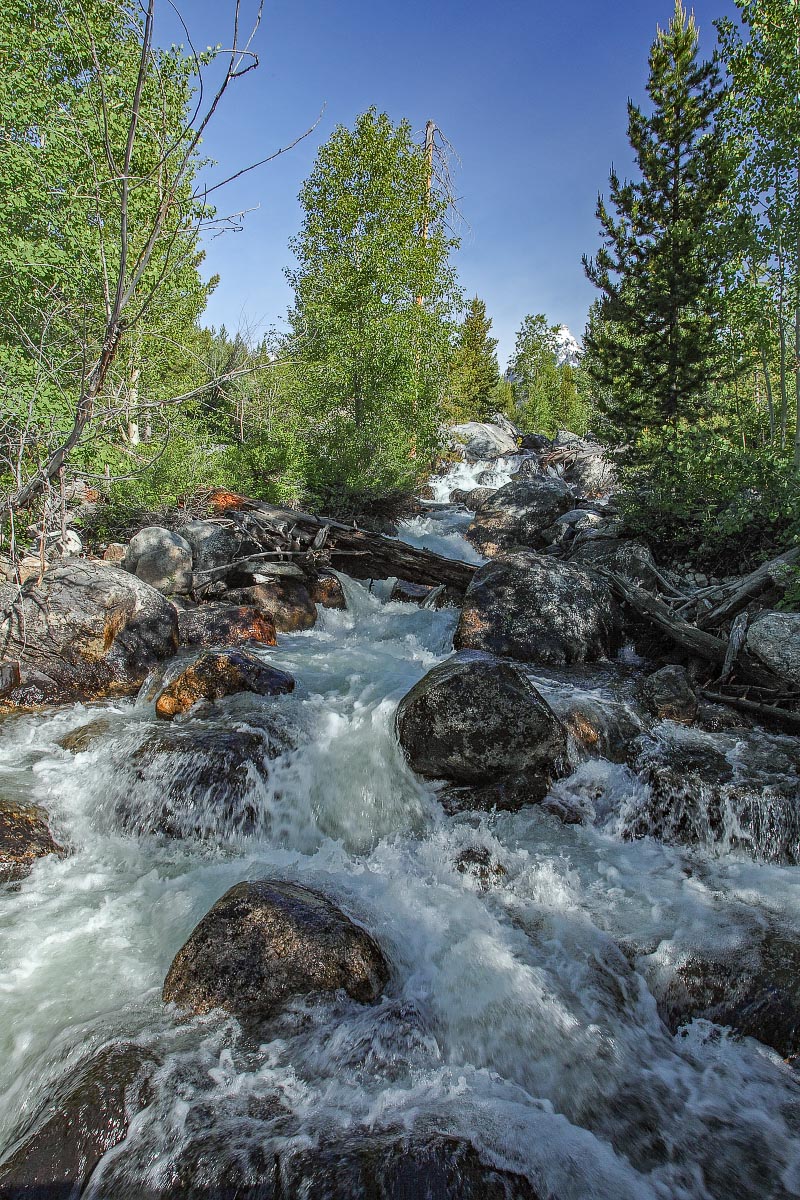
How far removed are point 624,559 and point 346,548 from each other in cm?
575

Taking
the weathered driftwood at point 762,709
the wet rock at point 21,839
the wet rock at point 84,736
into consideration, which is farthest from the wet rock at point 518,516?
the wet rock at point 21,839

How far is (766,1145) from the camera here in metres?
2.75

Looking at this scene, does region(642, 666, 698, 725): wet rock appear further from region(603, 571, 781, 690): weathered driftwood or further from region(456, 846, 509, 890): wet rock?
region(456, 846, 509, 890): wet rock

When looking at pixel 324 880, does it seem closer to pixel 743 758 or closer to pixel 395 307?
pixel 743 758

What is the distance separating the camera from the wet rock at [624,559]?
33.2ft

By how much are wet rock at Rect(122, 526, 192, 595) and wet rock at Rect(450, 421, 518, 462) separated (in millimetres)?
23326

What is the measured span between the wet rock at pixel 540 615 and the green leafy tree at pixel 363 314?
633 centimetres

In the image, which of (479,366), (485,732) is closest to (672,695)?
(485,732)

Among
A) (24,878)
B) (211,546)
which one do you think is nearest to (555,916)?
(24,878)

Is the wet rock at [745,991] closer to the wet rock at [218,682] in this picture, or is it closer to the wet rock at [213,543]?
the wet rock at [218,682]

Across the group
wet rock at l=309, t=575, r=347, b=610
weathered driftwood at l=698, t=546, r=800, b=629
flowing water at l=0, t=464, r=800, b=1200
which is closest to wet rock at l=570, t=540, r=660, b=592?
weathered driftwood at l=698, t=546, r=800, b=629

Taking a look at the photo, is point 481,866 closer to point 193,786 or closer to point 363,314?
point 193,786

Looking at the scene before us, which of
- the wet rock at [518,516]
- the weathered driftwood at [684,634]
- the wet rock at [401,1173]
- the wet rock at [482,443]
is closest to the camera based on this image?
the wet rock at [401,1173]

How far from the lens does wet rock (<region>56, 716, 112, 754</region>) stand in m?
5.98
